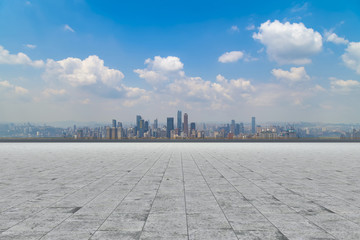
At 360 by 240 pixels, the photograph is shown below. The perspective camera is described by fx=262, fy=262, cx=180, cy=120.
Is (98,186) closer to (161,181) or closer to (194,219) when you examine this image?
(161,181)

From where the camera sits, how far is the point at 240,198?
1077 cm

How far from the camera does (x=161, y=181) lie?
14570mm

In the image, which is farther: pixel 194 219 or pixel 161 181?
pixel 161 181

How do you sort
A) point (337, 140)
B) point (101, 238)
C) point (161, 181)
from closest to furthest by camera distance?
point (101, 238) → point (161, 181) → point (337, 140)

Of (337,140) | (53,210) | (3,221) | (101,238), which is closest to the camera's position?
(101,238)

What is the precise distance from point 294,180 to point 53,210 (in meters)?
12.5

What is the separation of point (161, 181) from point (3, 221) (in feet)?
25.9

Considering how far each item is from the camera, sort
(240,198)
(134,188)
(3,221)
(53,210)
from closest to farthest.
→ (3,221) < (53,210) < (240,198) < (134,188)

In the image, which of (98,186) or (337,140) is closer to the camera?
(98,186)

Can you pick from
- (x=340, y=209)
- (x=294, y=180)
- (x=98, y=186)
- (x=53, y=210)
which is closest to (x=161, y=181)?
(x=98, y=186)

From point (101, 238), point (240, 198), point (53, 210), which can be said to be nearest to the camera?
point (101, 238)

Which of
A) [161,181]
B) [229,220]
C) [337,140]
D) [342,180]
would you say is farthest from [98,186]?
[337,140]

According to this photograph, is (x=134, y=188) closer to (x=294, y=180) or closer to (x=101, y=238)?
(x=101, y=238)

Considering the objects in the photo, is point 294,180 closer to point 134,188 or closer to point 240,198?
point 240,198
